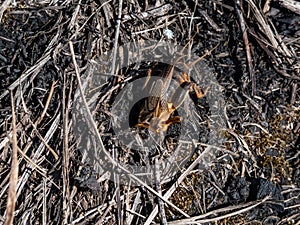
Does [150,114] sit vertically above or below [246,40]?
below

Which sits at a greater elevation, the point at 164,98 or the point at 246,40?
the point at 246,40

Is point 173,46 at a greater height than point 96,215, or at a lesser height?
greater

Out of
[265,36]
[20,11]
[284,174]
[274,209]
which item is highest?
[20,11]

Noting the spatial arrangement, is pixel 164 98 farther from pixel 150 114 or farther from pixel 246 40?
pixel 246 40

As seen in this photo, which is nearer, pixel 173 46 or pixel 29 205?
pixel 29 205

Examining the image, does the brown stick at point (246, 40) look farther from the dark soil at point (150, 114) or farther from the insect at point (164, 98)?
the insect at point (164, 98)

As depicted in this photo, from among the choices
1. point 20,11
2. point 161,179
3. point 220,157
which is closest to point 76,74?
point 20,11

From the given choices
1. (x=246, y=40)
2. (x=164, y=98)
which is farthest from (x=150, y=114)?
(x=246, y=40)

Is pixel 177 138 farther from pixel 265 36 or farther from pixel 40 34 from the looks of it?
pixel 40 34

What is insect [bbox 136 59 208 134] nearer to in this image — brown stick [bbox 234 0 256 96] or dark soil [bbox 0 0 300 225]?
dark soil [bbox 0 0 300 225]
